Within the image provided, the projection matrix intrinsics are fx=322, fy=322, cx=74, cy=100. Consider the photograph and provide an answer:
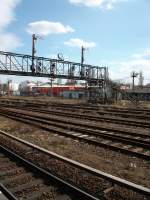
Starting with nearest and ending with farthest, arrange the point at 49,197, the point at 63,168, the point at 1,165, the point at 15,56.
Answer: the point at 49,197
the point at 63,168
the point at 1,165
the point at 15,56

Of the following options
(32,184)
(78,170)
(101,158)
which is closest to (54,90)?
(101,158)

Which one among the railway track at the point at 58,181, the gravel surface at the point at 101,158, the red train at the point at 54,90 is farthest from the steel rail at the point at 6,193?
the red train at the point at 54,90

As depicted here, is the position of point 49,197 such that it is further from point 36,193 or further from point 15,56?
point 15,56

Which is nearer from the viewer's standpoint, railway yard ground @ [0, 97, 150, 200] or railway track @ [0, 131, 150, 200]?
railway track @ [0, 131, 150, 200]

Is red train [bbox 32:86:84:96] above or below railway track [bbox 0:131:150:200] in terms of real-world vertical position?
above

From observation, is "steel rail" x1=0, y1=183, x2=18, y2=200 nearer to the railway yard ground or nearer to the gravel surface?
the railway yard ground

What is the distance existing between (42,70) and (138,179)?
6053 cm

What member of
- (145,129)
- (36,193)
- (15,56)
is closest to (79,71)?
(15,56)

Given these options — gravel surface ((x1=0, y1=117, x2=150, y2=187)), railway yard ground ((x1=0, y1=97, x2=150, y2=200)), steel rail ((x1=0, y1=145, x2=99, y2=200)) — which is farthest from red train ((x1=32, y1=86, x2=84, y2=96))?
steel rail ((x1=0, y1=145, x2=99, y2=200))

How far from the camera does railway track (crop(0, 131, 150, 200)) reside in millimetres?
7055

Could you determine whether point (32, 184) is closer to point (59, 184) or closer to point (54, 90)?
point (59, 184)

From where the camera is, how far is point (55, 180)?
8062 millimetres

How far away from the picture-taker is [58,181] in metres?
7.96

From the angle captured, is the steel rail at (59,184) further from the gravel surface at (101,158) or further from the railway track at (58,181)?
the gravel surface at (101,158)
